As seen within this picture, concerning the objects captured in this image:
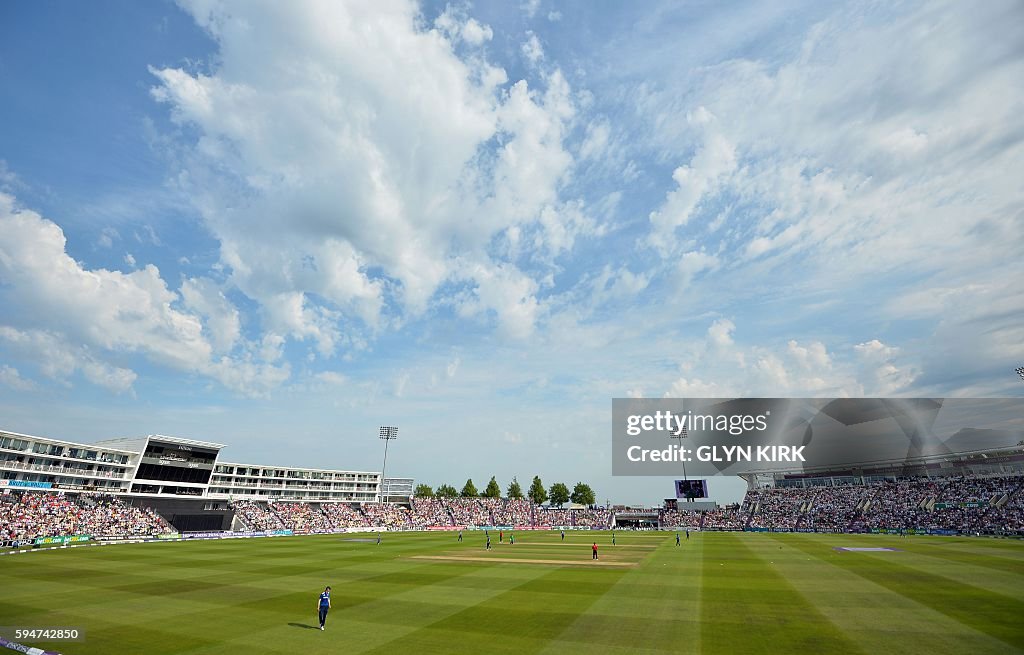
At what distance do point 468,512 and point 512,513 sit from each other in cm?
937

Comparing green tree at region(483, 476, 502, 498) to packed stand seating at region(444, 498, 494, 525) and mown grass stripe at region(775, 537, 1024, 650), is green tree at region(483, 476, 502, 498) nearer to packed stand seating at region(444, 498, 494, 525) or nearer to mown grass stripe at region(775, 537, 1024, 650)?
packed stand seating at region(444, 498, 494, 525)

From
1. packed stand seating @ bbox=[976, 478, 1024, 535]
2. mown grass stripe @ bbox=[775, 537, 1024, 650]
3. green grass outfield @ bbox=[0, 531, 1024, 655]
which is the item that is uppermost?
packed stand seating @ bbox=[976, 478, 1024, 535]

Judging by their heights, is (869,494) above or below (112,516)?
above

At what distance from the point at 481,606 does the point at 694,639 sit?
9686 mm

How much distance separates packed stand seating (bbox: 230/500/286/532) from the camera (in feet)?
270

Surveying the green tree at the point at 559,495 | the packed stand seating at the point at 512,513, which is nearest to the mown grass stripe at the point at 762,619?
the packed stand seating at the point at 512,513

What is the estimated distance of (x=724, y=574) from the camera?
29953 mm

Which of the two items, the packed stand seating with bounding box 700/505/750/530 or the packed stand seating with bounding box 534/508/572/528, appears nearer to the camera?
the packed stand seating with bounding box 700/505/750/530

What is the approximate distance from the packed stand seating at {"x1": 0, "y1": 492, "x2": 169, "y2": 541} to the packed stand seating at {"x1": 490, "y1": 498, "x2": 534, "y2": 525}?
2281 inches

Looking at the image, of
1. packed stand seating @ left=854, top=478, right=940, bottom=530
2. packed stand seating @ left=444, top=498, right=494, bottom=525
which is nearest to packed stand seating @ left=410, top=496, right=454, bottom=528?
packed stand seating @ left=444, top=498, right=494, bottom=525

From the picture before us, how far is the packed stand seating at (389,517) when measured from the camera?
306ft

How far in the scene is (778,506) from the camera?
3526 inches

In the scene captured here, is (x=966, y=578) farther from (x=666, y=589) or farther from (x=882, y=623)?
(x=666, y=589)

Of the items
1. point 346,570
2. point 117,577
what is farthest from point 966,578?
point 117,577
